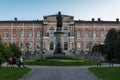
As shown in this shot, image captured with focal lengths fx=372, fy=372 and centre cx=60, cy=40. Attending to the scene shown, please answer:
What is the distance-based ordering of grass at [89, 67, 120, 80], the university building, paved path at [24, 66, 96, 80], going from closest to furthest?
grass at [89, 67, 120, 80] → paved path at [24, 66, 96, 80] → the university building

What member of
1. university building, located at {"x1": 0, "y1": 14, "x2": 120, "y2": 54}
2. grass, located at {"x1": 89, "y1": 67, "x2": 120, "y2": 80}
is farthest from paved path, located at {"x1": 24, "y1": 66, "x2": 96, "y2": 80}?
university building, located at {"x1": 0, "y1": 14, "x2": 120, "y2": 54}

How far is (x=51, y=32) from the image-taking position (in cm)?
12375

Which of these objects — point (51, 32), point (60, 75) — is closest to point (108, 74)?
point (60, 75)

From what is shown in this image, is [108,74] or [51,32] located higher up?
[51,32]

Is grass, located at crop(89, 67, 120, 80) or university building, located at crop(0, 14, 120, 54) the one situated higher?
university building, located at crop(0, 14, 120, 54)

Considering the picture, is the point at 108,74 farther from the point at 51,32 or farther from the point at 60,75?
the point at 51,32

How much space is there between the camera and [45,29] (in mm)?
122250

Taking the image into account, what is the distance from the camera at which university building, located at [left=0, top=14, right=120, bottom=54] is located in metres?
121

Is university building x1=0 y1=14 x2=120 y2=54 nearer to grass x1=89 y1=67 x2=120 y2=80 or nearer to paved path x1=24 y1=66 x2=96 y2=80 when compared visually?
paved path x1=24 y1=66 x2=96 y2=80

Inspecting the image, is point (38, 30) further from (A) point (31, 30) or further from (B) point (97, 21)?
(B) point (97, 21)

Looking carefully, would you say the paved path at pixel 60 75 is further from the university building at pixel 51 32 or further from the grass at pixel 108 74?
the university building at pixel 51 32

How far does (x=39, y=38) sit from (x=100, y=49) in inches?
2251

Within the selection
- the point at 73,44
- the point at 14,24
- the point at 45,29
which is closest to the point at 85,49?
the point at 73,44

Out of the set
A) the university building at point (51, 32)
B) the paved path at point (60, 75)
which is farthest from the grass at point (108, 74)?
the university building at point (51, 32)
